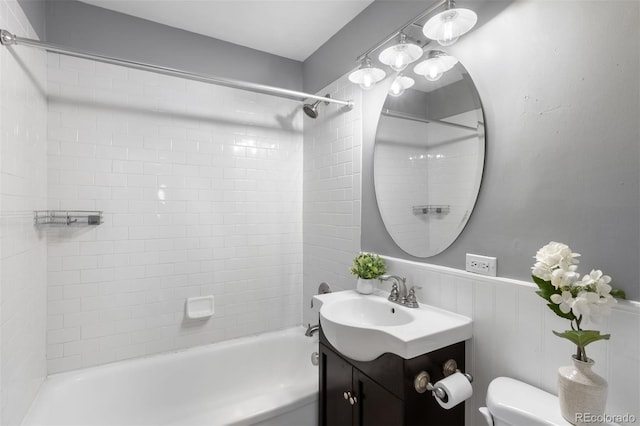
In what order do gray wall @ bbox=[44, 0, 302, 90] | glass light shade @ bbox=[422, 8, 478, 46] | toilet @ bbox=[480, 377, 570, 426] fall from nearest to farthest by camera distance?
toilet @ bbox=[480, 377, 570, 426]
glass light shade @ bbox=[422, 8, 478, 46]
gray wall @ bbox=[44, 0, 302, 90]

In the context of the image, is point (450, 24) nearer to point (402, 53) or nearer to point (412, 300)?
point (402, 53)

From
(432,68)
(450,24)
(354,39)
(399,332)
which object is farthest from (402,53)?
(399,332)

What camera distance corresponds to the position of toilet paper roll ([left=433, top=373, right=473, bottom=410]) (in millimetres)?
1076

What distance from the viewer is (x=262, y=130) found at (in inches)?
96.4

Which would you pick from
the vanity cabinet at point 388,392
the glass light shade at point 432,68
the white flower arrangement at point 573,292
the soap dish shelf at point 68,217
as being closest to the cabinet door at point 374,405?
the vanity cabinet at point 388,392

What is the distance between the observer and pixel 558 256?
0.87 metres

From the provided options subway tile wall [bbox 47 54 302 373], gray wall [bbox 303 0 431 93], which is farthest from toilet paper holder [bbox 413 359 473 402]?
gray wall [bbox 303 0 431 93]

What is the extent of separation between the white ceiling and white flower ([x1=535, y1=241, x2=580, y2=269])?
5.70 ft

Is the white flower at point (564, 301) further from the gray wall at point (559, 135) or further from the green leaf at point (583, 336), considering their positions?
the gray wall at point (559, 135)

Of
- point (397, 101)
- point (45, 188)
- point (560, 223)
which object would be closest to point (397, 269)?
point (560, 223)

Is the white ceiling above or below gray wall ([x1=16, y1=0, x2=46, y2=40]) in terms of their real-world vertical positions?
above

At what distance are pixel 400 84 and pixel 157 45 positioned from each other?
5.54 ft

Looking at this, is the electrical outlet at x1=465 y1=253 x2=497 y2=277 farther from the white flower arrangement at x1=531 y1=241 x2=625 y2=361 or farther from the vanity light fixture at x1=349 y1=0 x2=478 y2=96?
the vanity light fixture at x1=349 y1=0 x2=478 y2=96

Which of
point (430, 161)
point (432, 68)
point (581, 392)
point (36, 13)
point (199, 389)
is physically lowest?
point (199, 389)
